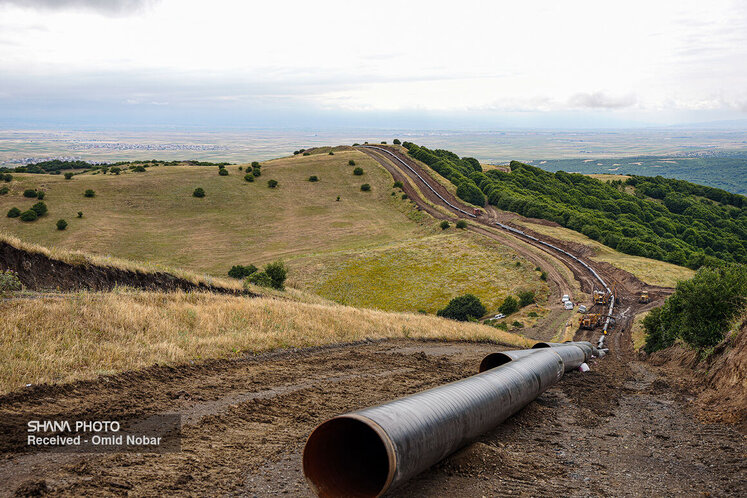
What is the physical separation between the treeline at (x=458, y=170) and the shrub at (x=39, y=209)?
6697 centimetres

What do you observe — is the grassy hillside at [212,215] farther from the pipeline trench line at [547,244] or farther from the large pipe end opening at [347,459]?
the large pipe end opening at [347,459]

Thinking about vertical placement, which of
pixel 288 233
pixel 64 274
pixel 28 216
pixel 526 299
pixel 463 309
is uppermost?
pixel 28 216

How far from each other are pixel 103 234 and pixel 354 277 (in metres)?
35.3

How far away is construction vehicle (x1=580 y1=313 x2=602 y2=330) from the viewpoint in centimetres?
3784

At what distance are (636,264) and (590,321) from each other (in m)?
20.9

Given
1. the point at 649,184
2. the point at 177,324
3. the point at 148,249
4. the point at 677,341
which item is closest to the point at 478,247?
the point at 677,341

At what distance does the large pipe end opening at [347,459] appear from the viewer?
6945mm

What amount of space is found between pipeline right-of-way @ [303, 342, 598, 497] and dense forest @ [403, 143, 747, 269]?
5623 cm

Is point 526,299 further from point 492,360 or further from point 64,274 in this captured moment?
point 64,274

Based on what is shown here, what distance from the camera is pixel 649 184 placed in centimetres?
11738

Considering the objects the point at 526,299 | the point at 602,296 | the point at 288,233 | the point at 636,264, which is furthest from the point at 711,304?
the point at 288,233

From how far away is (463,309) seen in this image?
144ft

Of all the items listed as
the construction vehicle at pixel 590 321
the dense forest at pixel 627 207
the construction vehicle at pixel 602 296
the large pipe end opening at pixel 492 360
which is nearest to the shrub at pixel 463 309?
the construction vehicle at pixel 590 321

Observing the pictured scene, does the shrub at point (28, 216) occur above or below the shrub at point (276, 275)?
above
